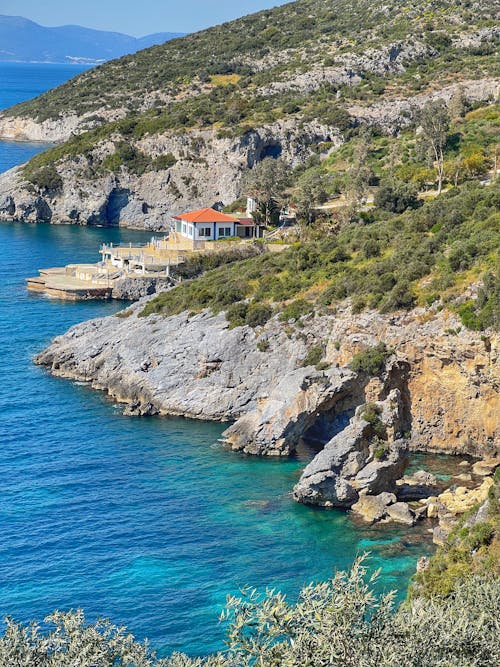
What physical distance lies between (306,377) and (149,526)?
515 inches

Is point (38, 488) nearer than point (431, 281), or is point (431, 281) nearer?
point (38, 488)

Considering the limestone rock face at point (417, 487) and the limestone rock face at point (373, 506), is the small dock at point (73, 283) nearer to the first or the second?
the limestone rock face at point (417, 487)

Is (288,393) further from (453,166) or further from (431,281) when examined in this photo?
(453,166)

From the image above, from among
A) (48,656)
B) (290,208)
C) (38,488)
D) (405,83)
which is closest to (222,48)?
(405,83)

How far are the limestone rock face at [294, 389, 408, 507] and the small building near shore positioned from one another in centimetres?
5264

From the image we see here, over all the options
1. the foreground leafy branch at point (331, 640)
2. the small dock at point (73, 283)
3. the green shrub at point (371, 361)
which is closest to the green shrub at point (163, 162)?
the small dock at point (73, 283)

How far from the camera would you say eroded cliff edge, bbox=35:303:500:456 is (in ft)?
172

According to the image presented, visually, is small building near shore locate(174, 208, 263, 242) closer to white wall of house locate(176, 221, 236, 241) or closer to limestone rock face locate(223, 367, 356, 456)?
white wall of house locate(176, 221, 236, 241)

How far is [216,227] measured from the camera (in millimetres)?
100062

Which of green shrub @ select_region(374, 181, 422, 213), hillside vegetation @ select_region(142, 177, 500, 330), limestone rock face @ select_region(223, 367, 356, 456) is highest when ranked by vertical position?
green shrub @ select_region(374, 181, 422, 213)

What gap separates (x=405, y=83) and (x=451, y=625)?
118596mm

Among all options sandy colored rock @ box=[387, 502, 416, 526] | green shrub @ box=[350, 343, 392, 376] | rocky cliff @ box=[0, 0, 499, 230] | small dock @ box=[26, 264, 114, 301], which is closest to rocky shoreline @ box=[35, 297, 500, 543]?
sandy colored rock @ box=[387, 502, 416, 526]

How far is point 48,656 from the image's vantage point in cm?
2498

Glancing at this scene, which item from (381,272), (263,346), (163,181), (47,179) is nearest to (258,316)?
(263,346)
